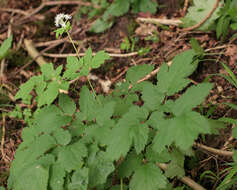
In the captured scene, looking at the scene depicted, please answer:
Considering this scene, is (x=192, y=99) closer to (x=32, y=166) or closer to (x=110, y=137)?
(x=110, y=137)

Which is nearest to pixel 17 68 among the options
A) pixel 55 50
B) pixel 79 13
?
pixel 55 50

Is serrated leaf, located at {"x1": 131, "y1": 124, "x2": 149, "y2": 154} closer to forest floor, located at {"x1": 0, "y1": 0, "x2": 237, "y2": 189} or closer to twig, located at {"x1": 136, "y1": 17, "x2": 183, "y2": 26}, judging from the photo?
forest floor, located at {"x1": 0, "y1": 0, "x2": 237, "y2": 189}

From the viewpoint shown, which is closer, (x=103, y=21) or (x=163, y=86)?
(x=163, y=86)

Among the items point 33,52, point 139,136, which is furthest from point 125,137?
point 33,52

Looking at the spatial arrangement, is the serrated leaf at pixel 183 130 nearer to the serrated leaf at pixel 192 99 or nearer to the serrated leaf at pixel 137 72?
the serrated leaf at pixel 192 99

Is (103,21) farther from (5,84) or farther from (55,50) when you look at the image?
(5,84)

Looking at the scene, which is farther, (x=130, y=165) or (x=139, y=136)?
(x=130, y=165)

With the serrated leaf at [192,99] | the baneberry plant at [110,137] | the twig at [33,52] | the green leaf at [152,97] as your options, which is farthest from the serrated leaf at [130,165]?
the twig at [33,52]
